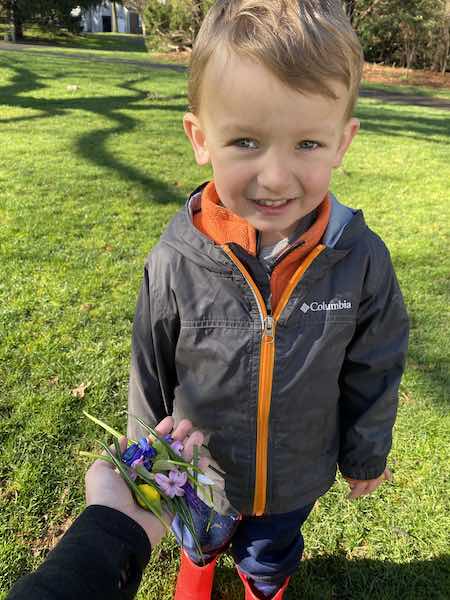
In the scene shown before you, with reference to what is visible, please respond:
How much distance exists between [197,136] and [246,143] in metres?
0.21

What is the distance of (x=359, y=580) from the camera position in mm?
2150

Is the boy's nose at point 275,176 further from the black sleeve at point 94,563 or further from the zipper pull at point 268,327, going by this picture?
the black sleeve at point 94,563

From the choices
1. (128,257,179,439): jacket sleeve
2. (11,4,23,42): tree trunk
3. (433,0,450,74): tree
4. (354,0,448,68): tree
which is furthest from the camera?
(11,4,23,42): tree trunk

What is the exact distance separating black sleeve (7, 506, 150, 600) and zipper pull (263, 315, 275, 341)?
59cm

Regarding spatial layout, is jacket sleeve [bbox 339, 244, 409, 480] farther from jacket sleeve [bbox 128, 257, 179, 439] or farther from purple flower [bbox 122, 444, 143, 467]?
purple flower [bbox 122, 444, 143, 467]

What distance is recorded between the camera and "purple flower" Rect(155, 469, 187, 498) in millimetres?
1311

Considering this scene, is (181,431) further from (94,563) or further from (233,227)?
(233,227)

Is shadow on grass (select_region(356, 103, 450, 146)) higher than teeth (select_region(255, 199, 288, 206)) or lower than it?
lower

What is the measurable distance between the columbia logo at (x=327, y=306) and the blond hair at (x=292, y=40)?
0.54 metres

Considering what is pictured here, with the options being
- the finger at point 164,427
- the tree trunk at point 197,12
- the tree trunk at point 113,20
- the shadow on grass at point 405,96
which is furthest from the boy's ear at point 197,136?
the tree trunk at point 113,20

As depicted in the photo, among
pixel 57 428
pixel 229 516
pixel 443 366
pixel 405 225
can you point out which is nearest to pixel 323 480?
pixel 229 516

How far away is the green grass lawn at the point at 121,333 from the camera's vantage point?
222 cm

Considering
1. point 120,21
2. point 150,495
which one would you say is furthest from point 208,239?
point 120,21

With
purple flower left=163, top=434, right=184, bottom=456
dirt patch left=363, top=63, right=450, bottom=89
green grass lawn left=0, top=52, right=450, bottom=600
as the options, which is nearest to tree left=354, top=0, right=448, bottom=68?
dirt patch left=363, top=63, right=450, bottom=89
